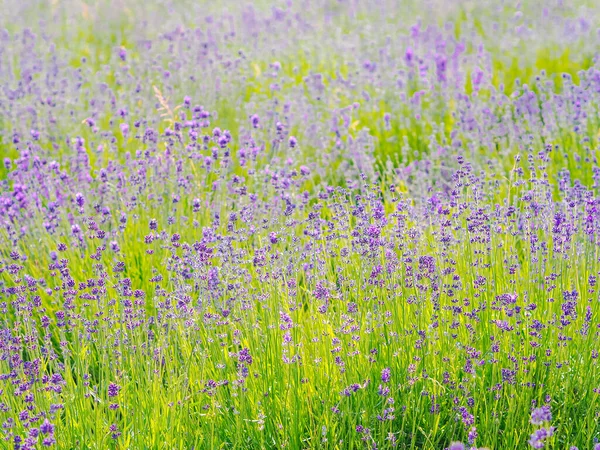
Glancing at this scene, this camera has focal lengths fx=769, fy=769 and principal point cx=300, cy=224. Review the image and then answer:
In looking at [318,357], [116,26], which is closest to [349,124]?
[318,357]

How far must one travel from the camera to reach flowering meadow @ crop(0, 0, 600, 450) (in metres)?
2.81

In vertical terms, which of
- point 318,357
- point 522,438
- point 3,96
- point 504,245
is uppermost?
point 3,96

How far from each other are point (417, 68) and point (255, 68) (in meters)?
1.55

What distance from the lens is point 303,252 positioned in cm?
367

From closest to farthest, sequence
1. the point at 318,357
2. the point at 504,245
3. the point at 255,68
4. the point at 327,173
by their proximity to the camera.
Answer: the point at 318,357, the point at 504,245, the point at 327,173, the point at 255,68

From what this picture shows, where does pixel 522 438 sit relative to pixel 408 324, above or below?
below

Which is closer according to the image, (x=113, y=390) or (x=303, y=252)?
(x=113, y=390)

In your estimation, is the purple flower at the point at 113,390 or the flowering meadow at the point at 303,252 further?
the flowering meadow at the point at 303,252

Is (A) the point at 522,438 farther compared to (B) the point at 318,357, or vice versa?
(B) the point at 318,357

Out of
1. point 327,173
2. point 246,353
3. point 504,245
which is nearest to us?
point 246,353

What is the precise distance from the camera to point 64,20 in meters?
10.0

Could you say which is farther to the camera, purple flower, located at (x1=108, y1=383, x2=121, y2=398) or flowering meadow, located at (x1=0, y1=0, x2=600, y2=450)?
flowering meadow, located at (x1=0, y1=0, x2=600, y2=450)

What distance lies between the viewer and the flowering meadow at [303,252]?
9.23 ft

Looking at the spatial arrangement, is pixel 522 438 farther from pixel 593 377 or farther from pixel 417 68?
pixel 417 68
